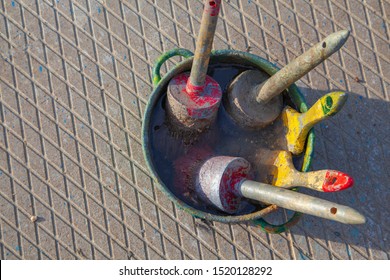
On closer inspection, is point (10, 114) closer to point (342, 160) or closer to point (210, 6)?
point (210, 6)

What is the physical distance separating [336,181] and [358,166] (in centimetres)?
85

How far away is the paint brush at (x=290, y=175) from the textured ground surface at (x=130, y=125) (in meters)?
0.40

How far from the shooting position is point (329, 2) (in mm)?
2285

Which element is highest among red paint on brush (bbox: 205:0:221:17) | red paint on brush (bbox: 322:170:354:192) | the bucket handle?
red paint on brush (bbox: 205:0:221:17)

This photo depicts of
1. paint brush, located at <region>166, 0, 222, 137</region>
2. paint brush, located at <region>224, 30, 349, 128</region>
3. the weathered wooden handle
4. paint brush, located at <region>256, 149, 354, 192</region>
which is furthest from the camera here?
paint brush, located at <region>224, 30, 349, 128</region>

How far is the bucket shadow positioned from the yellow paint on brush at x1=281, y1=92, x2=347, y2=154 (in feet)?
1.36

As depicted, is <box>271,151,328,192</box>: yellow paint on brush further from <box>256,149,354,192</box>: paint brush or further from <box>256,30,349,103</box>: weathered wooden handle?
<box>256,30,349,103</box>: weathered wooden handle

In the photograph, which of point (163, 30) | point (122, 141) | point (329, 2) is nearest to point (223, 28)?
point (163, 30)

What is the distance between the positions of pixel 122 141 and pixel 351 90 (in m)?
1.08

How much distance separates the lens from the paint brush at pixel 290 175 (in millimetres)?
1404

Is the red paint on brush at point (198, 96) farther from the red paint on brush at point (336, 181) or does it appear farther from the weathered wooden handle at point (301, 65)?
the red paint on brush at point (336, 181)

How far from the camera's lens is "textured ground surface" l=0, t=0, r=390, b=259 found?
82.7 inches

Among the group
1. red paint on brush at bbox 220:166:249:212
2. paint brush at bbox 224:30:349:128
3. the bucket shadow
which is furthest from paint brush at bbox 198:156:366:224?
the bucket shadow

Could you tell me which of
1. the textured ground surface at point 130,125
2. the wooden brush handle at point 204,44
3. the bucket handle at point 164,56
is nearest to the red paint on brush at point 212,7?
the wooden brush handle at point 204,44
